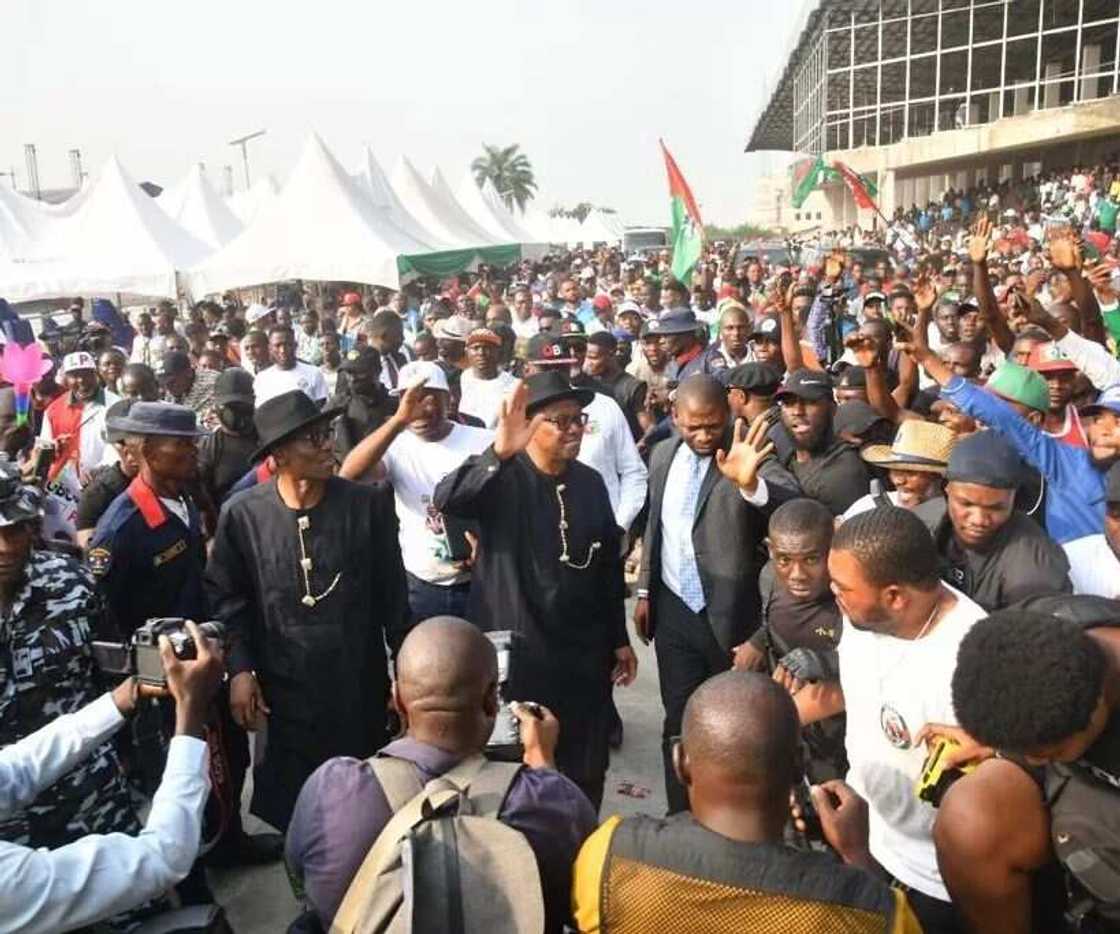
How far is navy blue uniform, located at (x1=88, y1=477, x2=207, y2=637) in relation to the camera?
353 cm

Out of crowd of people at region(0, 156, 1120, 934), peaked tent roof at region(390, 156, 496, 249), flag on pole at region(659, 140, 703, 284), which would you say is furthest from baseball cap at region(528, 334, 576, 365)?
peaked tent roof at region(390, 156, 496, 249)

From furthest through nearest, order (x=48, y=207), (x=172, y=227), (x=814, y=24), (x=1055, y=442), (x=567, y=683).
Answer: (x=814, y=24)
(x=48, y=207)
(x=172, y=227)
(x=1055, y=442)
(x=567, y=683)

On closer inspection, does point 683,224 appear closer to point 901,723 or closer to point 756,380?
point 756,380

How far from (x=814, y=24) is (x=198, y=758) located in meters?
49.9

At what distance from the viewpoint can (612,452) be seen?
5.12 metres

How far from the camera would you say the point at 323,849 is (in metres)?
1.91

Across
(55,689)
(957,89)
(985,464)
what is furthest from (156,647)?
(957,89)

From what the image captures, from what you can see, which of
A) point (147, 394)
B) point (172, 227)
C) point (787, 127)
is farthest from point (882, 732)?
point (787, 127)

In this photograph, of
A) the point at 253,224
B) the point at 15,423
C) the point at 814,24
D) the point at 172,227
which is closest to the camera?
the point at 15,423

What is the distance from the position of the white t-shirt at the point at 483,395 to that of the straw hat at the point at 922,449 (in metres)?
2.94

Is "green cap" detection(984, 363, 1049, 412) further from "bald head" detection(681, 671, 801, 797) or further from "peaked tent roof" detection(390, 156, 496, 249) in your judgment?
"peaked tent roof" detection(390, 156, 496, 249)

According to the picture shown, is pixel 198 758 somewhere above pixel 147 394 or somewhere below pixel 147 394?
below

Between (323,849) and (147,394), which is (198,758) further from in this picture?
(147,394)

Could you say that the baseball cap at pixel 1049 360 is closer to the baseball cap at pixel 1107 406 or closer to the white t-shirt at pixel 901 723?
the baseball cap at pixel 1107 406
